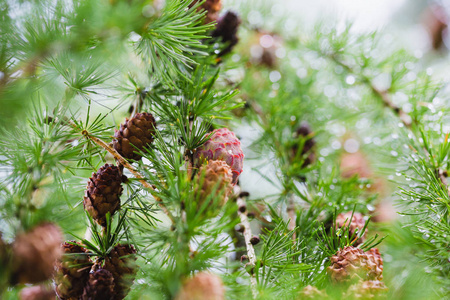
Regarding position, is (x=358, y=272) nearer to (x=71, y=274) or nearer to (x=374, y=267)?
(x=374, y=267)

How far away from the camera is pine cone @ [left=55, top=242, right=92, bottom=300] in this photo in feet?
1.32

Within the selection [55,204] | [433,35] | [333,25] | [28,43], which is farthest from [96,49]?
[433,35]

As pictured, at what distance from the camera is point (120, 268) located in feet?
1.33

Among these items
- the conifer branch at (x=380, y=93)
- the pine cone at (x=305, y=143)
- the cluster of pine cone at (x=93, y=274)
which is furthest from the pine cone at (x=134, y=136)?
the conifer branch at (x=380, y=93)

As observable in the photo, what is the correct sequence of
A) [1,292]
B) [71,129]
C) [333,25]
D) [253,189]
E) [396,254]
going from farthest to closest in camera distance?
[333,25]
[253,189]
[396,254]
[71,129]
[1,292]

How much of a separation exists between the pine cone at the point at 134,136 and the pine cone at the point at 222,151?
6cm

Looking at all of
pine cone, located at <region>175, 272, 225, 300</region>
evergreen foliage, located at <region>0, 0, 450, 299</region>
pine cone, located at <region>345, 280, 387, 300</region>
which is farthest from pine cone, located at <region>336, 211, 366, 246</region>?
pine cone, located at <region>175, 272, 225, 300</region>

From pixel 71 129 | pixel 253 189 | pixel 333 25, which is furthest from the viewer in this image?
pixel 333 25

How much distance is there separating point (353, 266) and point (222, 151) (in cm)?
19

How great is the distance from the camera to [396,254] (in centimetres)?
58

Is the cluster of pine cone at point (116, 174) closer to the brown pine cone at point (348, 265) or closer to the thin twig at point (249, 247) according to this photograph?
the thin twig at point (249, 247)

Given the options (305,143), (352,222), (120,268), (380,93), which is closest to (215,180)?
(120,268)

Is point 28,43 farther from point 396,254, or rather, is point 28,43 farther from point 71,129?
point 396,254

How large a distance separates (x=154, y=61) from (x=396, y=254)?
47cm
